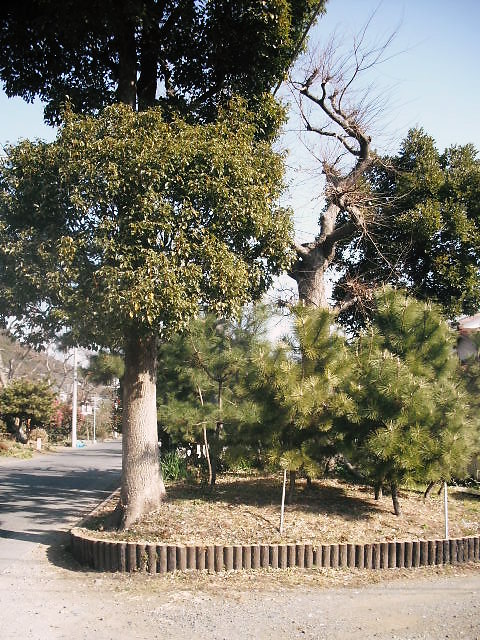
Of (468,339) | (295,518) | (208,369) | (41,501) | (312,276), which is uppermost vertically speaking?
(312,276)

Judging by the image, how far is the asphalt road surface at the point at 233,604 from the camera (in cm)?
471

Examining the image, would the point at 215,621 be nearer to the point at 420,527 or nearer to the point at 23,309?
the point at 420,527

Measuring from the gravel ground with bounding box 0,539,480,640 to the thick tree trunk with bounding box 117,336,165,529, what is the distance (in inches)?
46.9

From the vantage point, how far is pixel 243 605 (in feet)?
17.5

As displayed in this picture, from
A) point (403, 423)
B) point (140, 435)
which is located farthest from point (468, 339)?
point (140, 435)

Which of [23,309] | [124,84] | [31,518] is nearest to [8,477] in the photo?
[31,518]

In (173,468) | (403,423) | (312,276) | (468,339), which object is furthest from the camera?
(468,339)

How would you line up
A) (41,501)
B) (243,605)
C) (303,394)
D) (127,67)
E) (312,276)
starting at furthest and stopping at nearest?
1. (41,501)
2. (312,276)
3. (127,67)
4. (303,394)
5. (243,605)

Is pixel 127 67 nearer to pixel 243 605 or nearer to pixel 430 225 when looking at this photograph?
pixel 430 225

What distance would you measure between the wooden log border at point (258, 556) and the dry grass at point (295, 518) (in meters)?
0.28

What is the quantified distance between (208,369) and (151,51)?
470 cm

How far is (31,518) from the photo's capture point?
1004 centimetres

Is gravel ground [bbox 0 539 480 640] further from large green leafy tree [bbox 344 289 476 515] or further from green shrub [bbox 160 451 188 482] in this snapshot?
green shrub [bbox 160 451 188 482]

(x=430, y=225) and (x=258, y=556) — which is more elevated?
(x=430, y=225)
